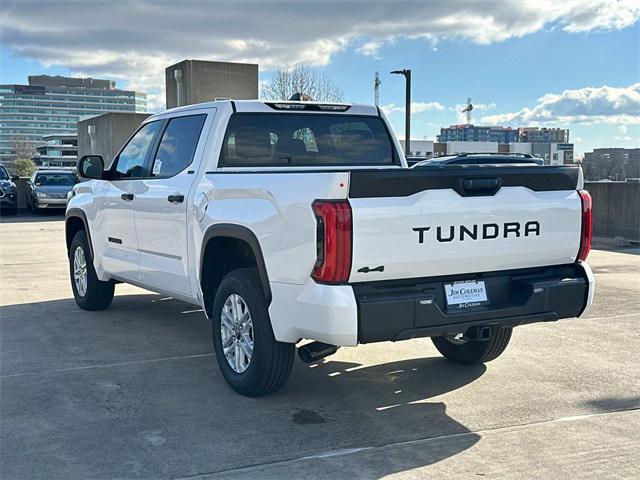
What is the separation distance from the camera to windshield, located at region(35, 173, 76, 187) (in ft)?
81.7

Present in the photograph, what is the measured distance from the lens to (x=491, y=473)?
3.87 m

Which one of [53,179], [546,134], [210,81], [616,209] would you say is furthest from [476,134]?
[616,209]

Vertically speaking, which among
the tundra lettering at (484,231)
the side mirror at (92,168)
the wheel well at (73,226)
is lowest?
the wheel well at (73,226)

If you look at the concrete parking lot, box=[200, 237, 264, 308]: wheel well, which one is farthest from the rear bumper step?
box=[200, 237, 264, 308]: wheel well

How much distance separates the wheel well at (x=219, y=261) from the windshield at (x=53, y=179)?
68.4 ft

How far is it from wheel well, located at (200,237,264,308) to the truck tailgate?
1.30m

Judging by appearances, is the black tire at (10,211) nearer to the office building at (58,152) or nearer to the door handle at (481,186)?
the door handle at (481,186)

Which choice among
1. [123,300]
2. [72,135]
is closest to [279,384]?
[123,300]

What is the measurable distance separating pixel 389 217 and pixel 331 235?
1.21 feet

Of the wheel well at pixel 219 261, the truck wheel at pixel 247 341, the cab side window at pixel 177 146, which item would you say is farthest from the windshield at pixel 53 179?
the truck wheel at pixel 247 341

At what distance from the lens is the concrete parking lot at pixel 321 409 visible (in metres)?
3.99

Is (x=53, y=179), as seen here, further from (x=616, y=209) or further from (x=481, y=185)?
(x=481, y=185)

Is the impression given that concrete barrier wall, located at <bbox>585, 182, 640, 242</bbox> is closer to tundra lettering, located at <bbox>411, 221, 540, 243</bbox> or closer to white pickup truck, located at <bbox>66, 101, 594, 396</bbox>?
white pickup truck, located at <bbox>66, 101, 594, 396</bbox>

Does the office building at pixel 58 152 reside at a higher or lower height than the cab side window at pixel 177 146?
higher
